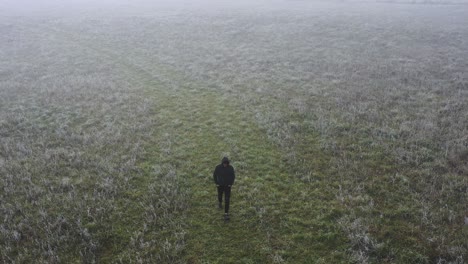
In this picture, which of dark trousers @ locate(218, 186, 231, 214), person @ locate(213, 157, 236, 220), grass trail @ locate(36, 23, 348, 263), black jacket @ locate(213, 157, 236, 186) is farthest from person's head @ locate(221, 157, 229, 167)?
grass trail @ locate(36, 23, 348, 263)

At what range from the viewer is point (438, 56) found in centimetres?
3092

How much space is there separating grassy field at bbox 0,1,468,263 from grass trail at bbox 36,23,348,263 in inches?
2.4

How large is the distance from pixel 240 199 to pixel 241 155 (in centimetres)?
342

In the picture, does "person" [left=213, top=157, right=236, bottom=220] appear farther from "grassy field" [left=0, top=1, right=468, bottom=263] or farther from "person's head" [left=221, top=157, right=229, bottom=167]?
"grassy field" [left=0, top=1, right=468, bottom=263]

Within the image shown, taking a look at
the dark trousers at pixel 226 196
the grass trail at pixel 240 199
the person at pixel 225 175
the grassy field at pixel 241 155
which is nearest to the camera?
the grass trail at pixel 240 199

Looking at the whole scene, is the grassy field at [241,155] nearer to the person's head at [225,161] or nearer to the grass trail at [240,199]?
the grass trail at [240,199]

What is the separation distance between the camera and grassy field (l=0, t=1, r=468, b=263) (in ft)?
33.2

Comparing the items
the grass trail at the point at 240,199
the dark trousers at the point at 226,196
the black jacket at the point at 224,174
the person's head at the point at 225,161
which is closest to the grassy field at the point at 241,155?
the grass trail at the point at 240,199

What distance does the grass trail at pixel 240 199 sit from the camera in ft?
32.5

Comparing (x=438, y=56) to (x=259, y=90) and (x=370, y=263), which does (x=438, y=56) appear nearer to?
(x=259, y=90)

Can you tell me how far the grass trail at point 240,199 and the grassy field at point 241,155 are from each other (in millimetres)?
61

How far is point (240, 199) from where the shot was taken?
39.9ft

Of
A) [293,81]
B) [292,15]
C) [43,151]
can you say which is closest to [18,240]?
[43,151]

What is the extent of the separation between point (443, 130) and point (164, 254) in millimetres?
14954
